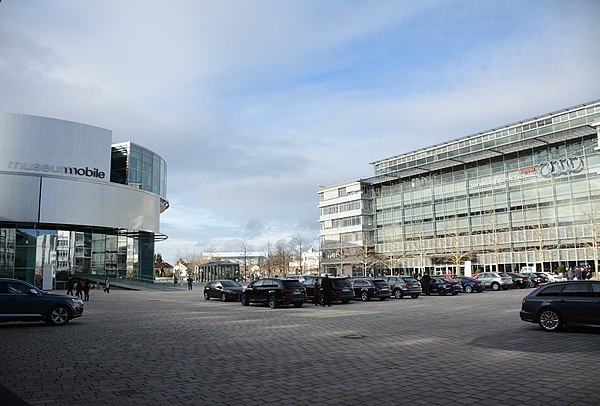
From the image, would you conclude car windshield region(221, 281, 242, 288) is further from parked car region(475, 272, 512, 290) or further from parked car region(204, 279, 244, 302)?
parked car region(475, 272, 512, 290)

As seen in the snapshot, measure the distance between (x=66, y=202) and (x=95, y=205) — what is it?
10.1 ft

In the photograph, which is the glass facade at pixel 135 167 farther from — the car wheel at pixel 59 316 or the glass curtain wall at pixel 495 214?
the car wheel at pixel 59 316

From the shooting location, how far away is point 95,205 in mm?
54406

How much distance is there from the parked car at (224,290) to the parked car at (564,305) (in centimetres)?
2050

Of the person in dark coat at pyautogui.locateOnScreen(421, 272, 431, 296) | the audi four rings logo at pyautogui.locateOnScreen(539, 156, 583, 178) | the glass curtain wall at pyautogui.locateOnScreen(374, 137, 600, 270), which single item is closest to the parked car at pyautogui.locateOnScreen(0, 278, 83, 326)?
the person in dark coat at pyautogui.locateOnScreen(421, 272, 431, 296)

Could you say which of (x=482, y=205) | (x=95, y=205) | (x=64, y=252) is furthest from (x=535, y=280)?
(x=64, y=252)

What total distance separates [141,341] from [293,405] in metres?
7.83

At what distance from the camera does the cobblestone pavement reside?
7.16m

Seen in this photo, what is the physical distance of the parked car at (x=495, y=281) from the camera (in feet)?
141

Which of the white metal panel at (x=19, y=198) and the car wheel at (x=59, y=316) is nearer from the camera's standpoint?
the car wheel at (x=59, y=316)

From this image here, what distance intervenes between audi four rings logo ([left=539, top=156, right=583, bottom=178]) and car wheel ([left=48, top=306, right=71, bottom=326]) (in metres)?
67.8

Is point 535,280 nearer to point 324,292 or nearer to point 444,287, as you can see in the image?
point 444,287

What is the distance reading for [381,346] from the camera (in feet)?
38.7

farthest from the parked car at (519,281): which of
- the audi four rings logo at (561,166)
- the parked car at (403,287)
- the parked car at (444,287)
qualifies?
the audi four rings logo at (561,166)
